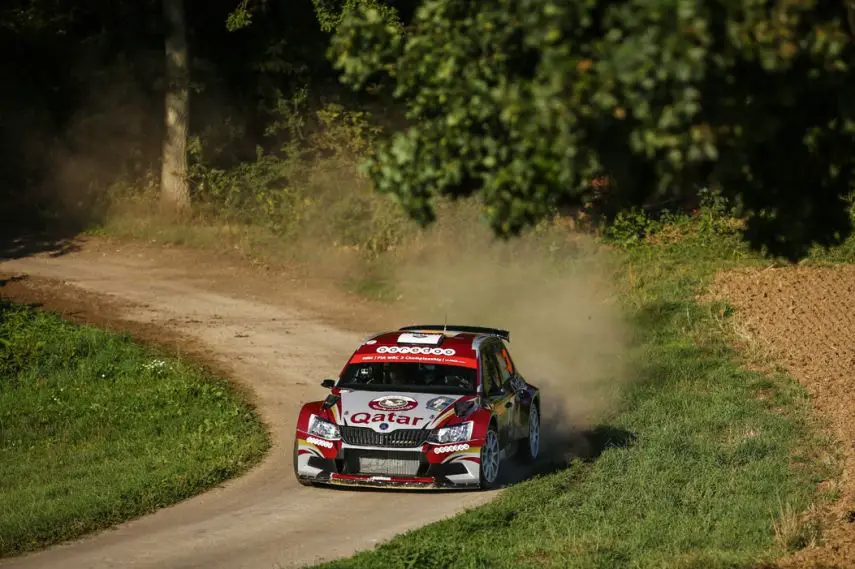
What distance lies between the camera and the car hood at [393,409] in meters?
14.4

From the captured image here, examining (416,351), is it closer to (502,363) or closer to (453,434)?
(502,363)

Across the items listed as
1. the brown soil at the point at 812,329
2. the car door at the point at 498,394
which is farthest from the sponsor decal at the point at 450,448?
the brown soil at the point at 812,329

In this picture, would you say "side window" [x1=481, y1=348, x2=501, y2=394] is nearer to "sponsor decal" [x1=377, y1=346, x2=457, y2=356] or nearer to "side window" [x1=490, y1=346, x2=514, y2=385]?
"side window" [x1=490, y1=346, x2=514, y2=385]

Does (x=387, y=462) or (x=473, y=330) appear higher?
(x=473, y=330)

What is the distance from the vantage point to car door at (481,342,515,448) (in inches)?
601

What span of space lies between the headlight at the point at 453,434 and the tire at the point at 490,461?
223 millimetres

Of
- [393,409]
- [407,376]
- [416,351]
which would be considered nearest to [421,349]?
[416,351]

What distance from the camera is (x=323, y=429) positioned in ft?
47.6

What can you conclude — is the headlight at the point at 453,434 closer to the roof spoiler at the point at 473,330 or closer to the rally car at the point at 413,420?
the rally car at the point at 413,420

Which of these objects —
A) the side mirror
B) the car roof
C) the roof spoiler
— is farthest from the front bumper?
the roof spoiler

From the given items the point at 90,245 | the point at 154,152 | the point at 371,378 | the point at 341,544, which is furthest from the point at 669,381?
the point at 154,152

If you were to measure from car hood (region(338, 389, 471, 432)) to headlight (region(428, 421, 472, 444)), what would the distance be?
107mm

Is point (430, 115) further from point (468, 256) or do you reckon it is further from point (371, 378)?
point (468, 256)

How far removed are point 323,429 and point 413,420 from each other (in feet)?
3.23
